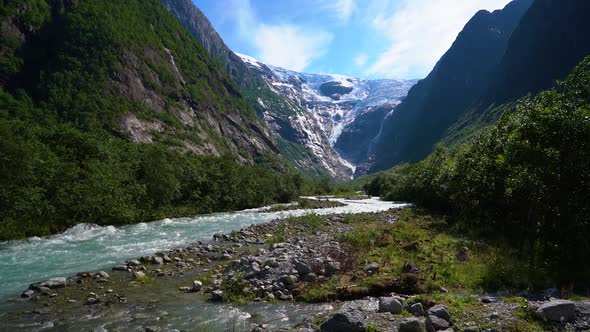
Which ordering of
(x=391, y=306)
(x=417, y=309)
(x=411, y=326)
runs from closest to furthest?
(x=411, y=326) → (x=417, y=309) → (x=391, y=306)

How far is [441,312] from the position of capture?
9.72 meters

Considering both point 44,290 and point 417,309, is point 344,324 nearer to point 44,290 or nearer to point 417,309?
point 417,309

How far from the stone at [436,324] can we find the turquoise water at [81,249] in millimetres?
15866

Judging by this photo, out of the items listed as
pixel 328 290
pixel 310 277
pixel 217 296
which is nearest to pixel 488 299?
pixel 328 290

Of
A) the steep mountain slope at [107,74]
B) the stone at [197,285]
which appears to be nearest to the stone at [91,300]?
the stone at [197,285]

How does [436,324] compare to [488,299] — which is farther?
[488,299]

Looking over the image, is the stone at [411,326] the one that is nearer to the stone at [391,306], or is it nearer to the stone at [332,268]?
the stone at [391,306]

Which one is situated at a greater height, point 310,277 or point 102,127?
point 102,127

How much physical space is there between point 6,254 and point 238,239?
1516 cm

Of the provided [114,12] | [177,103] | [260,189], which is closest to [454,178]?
[260,189]

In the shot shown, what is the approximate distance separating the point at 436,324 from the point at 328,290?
Result: 15.8ft

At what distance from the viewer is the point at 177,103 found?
149 m

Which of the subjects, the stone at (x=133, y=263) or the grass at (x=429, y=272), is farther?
the stone at (x=133, y=263)

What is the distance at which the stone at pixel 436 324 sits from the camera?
9.09m
